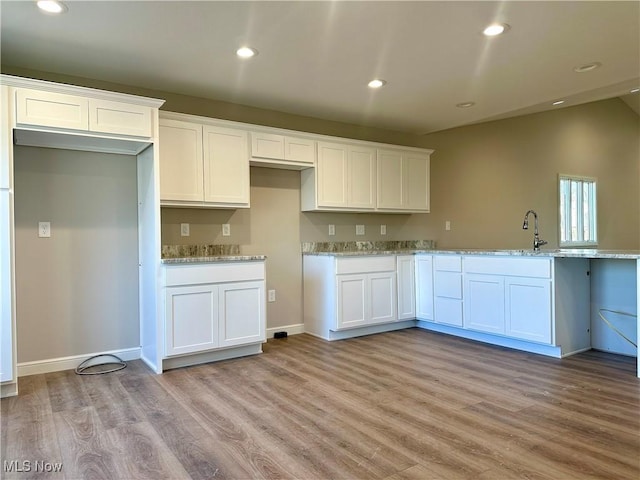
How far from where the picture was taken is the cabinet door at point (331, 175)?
4566mm

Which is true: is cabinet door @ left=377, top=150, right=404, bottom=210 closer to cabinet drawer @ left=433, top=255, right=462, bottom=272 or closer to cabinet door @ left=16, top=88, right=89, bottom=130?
cabinet drawer @ left=433, top=255, right=462, bottom=272

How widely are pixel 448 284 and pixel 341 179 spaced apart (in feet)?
5.16

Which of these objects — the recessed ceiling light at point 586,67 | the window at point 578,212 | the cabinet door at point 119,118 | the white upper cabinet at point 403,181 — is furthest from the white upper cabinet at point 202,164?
the window at point 578,212

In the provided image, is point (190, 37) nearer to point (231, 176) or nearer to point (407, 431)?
point (231, 176)

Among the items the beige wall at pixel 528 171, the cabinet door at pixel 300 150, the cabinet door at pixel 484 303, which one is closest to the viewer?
the cabinet door at pixel 484 303

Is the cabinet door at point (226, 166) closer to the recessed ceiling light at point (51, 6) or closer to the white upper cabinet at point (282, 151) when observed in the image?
the white upper cabinet at point (282, 151)

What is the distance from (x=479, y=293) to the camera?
4238 millimetres

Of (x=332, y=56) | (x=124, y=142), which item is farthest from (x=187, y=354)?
(x=332, y=56)

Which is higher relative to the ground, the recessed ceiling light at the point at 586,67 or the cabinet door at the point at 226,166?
the recessed ceiling light at the point at 586,67

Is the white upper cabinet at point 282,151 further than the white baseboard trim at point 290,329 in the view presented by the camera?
No

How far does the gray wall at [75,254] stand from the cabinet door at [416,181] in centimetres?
301

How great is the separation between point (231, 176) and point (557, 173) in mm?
5764

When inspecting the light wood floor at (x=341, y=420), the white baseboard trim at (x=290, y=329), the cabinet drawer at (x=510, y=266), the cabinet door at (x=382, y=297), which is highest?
the cabinet drawer at (x=510, y=266)

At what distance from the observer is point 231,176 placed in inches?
156
